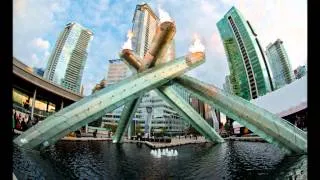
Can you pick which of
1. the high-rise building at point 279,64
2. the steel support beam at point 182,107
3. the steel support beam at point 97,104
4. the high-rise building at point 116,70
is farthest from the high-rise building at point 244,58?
the steel support beam at point 97,104

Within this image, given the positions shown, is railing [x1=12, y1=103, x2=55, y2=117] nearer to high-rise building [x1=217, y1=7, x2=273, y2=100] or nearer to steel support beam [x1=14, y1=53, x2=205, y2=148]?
steel support beam [x1=14, y1=53, x2=205, y2=148]

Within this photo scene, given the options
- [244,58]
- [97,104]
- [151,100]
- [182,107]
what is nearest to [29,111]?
[182,107]

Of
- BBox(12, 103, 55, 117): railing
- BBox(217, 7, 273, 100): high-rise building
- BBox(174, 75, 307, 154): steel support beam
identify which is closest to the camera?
BBox(174, 75, 307, 154): steel support beam

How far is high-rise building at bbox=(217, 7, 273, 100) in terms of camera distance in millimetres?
123312

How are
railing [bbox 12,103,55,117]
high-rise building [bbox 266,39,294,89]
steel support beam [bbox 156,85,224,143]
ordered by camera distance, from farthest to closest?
high-rise building [bbox 266,39,294,89], railing [bbox 12,103,55,117], steel support beam [bbox 156,85,224,143]

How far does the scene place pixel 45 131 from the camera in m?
15.2

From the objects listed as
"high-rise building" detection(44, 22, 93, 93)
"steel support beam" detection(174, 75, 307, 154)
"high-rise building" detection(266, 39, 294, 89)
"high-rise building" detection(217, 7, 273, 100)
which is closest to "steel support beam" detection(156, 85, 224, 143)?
"steel support beam" detection(174, 75, 307, 154)

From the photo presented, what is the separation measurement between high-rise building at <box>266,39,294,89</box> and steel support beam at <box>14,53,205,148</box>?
11920 cm

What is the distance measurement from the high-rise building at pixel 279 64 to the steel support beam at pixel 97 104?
11920cm

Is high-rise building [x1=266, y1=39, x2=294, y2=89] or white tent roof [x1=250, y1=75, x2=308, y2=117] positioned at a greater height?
high-rise building [x1=266, y1=39, x2=294, y2=89]

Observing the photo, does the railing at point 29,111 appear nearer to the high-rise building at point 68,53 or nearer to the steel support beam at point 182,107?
the steel support beam at point 182,107

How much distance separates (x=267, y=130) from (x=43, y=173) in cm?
1147

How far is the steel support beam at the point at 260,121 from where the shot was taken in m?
15.0
